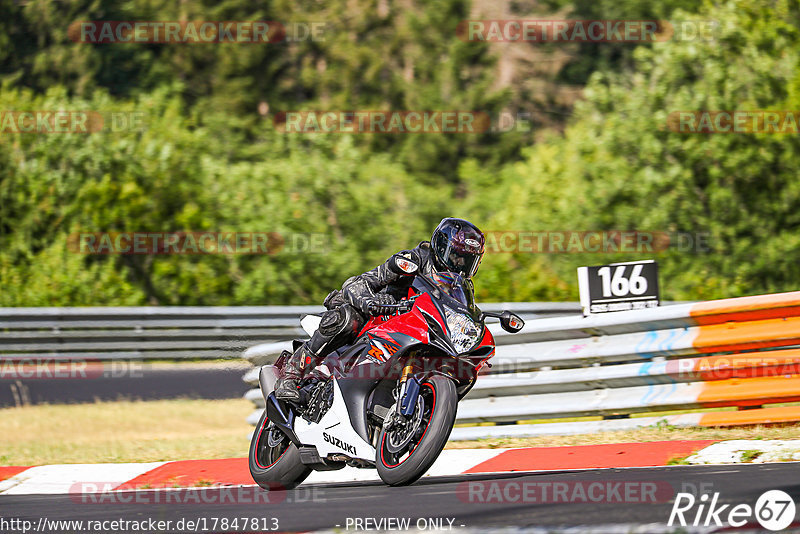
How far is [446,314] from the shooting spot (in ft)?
18.9

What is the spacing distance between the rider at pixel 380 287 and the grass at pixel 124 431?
237 centimetres

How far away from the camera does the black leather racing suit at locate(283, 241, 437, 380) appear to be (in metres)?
6.12

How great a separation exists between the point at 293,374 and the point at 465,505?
5.82 feet

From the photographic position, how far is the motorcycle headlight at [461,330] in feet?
18.6

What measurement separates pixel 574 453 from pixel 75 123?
1765 cm

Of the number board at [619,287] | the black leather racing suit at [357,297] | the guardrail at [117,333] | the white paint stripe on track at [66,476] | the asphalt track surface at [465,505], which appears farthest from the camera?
the guardrail at [117,333]

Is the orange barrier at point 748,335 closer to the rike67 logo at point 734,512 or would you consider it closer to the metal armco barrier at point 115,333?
the rike67 logo at point 734,512

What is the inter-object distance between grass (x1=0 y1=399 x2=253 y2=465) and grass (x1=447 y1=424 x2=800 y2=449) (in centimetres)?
216

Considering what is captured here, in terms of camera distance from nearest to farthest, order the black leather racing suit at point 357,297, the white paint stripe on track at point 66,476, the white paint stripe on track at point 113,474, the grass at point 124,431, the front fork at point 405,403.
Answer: the front fork at point 405,403
the black leather racing suit at point 357,297
the white paint stripe on track at point 113,474
the white paint stripe on track at point 66,476
the grass at point 124,431

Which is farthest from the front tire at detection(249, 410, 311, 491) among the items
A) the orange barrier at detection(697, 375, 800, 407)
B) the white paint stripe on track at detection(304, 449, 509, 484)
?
the orange barrier at detection(697, 375, 800, 407)

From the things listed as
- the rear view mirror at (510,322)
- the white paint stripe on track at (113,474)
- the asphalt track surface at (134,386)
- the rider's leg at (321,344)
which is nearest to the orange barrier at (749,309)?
the white paint stripe on track at (113,474)

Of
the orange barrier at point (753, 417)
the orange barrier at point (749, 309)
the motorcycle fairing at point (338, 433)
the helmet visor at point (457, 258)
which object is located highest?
the helmet visor at point (457, 258)

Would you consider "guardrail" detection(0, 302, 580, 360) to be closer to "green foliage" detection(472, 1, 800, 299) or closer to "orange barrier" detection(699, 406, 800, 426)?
"green foliage" detection(472, 1, 800, 299)

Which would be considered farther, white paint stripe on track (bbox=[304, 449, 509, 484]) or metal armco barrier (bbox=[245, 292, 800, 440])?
metal armco barrier (bbox=[245, 292, 800, 440])
